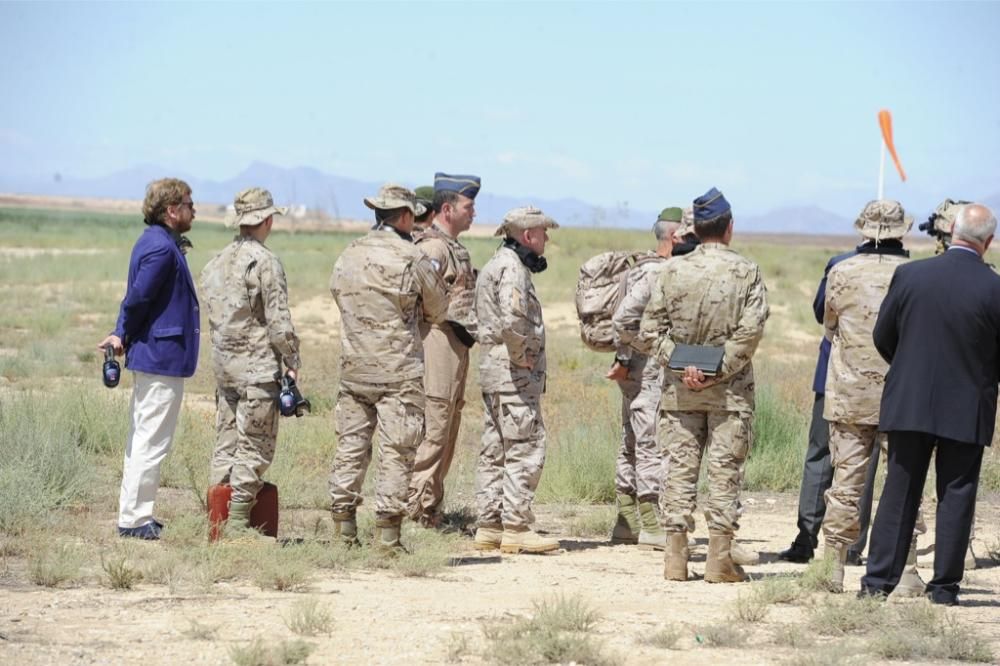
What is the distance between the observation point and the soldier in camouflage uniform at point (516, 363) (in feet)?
28.4

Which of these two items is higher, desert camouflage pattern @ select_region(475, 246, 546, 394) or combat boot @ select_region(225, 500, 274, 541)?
desert camouflage pattern @ select_region(475, 246, 546, 394)

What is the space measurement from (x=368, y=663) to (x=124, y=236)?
60.4 meters

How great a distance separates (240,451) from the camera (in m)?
8.16

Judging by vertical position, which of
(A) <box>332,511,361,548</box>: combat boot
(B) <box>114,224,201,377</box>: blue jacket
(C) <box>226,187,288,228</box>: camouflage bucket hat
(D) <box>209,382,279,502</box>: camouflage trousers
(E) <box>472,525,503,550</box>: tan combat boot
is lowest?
(E) <box>472,525,503,550</box>: tan combat boot

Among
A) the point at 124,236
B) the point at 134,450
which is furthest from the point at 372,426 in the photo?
the point at 124,236

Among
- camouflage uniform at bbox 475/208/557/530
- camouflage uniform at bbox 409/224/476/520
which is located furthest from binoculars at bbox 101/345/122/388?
camouflage uniform at bbox 475/208/557/530

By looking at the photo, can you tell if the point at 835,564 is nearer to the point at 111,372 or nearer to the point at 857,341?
the point at 857,341

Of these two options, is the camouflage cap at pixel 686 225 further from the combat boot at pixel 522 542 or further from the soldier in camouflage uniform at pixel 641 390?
the combat boot at pixel 522 542

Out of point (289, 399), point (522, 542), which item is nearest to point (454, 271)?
point (289, 399)

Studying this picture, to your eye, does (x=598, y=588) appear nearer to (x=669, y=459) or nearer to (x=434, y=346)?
(x=669, y=459)

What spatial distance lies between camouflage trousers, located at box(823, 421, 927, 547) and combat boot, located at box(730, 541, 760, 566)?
0.92 meters

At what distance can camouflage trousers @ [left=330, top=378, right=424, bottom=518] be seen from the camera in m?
8.00

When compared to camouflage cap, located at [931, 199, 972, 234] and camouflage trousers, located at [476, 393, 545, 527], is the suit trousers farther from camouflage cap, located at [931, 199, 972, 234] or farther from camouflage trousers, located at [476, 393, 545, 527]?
camouflage trousers, located at [476, 393, 545, 527]

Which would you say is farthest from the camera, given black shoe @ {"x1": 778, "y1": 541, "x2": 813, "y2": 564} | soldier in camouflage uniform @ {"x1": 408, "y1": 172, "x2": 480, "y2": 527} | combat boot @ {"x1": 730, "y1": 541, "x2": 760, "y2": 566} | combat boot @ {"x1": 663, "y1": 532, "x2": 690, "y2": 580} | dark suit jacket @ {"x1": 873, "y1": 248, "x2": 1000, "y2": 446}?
soldier in camouflage uniform @ {"x1": 408, "y1": 172, "x2": 480, "y2": 527}
